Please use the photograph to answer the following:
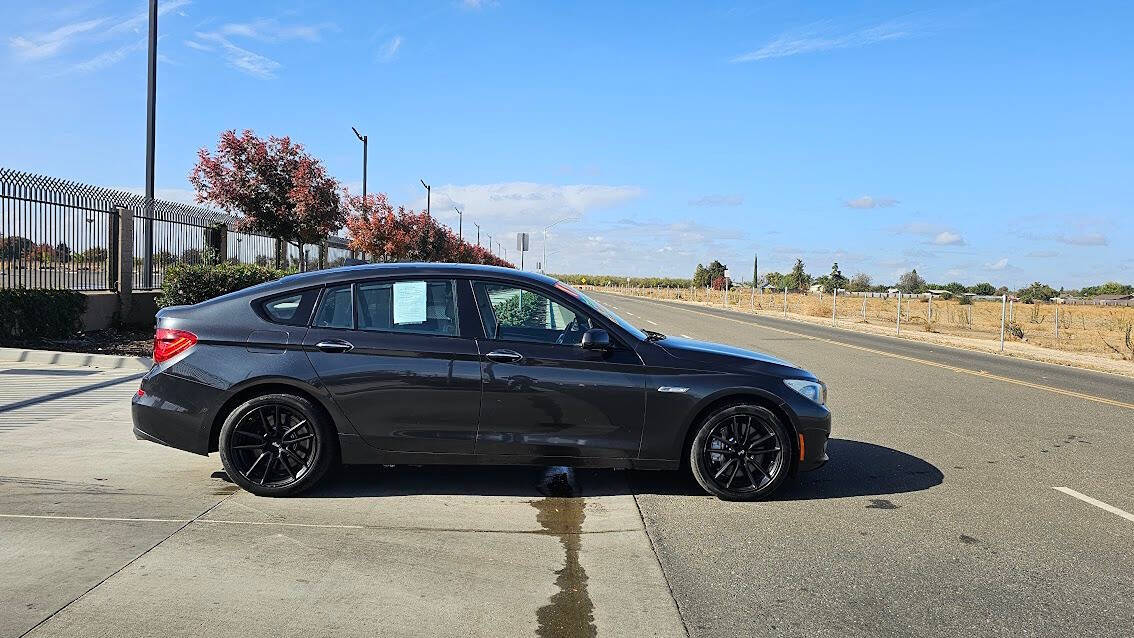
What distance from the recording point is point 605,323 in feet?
20.5

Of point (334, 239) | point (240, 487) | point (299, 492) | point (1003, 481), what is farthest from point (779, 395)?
point (334, 239)

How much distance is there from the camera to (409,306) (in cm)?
618

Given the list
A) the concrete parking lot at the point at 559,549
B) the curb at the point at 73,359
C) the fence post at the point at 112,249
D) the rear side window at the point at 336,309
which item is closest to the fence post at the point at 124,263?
the fence post at the point at 112,249

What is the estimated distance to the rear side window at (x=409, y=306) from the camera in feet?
20.1

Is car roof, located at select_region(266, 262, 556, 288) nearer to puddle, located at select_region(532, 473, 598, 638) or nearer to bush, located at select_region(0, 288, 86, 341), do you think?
puddle, located at select_region(532, 473, 598, 638)

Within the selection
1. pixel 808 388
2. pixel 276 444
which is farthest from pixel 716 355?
pixel 276 444

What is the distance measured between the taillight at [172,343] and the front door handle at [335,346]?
2.91 feet

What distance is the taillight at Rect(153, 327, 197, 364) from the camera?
6098mm

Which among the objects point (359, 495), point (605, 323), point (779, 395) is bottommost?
point (359, 495)

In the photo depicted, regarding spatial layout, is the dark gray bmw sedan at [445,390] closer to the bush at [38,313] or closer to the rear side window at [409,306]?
the rear side window at [409,306]

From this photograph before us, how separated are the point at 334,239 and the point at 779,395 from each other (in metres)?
30.0

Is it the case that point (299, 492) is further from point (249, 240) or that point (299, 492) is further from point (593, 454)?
point (249, 240)

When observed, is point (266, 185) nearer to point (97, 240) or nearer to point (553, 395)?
point (97, 240)

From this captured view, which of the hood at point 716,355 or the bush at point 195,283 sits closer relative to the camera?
the hood at point 716,355
